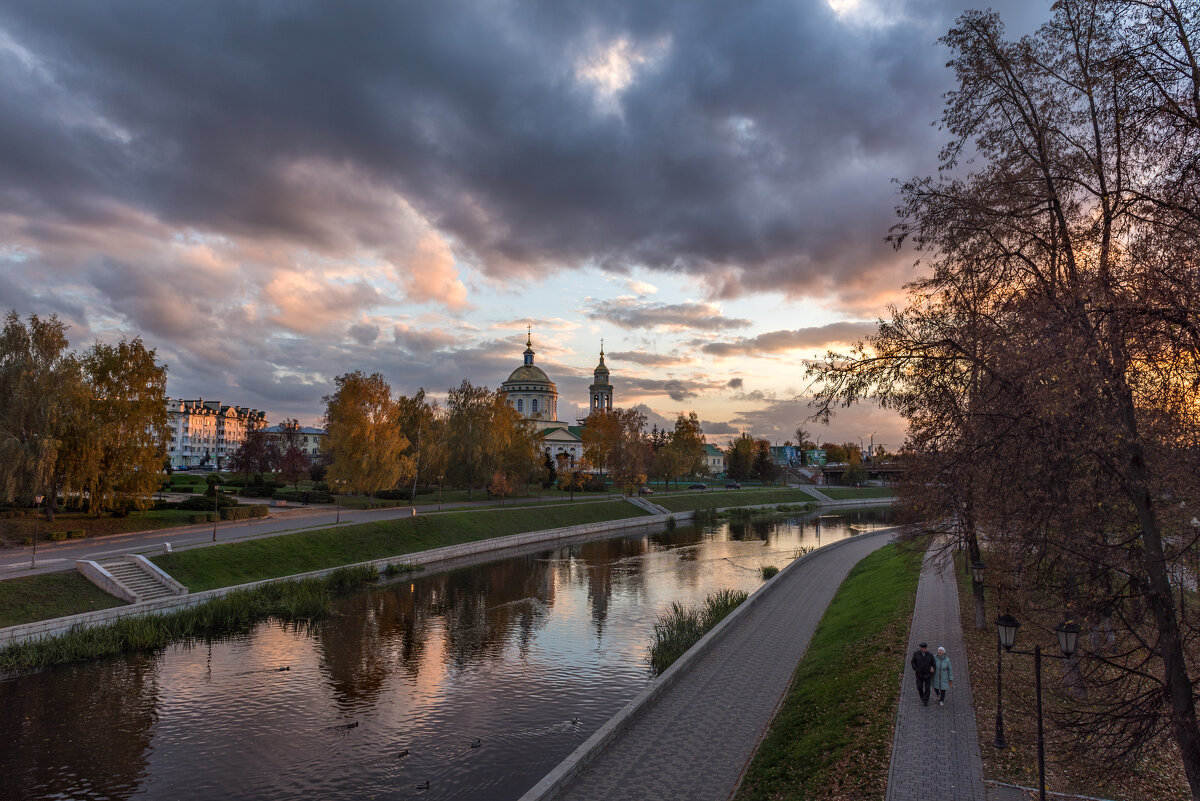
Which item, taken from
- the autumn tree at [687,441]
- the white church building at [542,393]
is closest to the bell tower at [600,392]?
the white church building at [542,393]

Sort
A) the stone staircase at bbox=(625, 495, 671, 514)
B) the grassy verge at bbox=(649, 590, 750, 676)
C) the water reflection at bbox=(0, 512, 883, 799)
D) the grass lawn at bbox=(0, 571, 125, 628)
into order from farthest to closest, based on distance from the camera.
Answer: the stone staircase at bbox=(625, 495, 671, 514)
the grass lawn at bbox=(0, 571, 125, 628)
the grassy verge at bbox=(649, 590, 750, 676)
the water reflection at bbox=(0, 512, 883, 799)

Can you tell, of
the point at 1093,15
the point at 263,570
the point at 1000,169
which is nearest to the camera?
the point at 1093,15

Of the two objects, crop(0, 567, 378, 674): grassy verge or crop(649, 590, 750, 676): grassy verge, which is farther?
crop(649, 590, 750, 676): grassy verge

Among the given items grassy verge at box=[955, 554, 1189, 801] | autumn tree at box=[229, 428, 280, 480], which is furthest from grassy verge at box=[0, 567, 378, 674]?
autumn tree at box=[229, 428, 280, 480]

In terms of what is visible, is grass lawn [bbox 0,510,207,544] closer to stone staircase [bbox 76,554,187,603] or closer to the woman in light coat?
stone staircase [bbox 76,554,187,603]

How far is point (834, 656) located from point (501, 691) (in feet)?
30.1

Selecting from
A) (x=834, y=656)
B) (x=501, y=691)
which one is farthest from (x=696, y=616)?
(x=501, y=691)

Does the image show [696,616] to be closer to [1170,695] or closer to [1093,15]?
[1170,695]

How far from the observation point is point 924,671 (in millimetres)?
13906

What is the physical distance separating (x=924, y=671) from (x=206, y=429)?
175801mm

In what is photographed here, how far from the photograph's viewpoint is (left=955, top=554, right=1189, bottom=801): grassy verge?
780cm

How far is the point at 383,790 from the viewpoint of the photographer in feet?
42.9

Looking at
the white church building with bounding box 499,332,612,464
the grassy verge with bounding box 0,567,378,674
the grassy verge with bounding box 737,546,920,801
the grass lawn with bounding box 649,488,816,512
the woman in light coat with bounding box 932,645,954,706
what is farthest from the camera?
the white church building with bounding box 499,332,612,464

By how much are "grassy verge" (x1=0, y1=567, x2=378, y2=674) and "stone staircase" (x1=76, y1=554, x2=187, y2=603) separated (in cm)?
160
